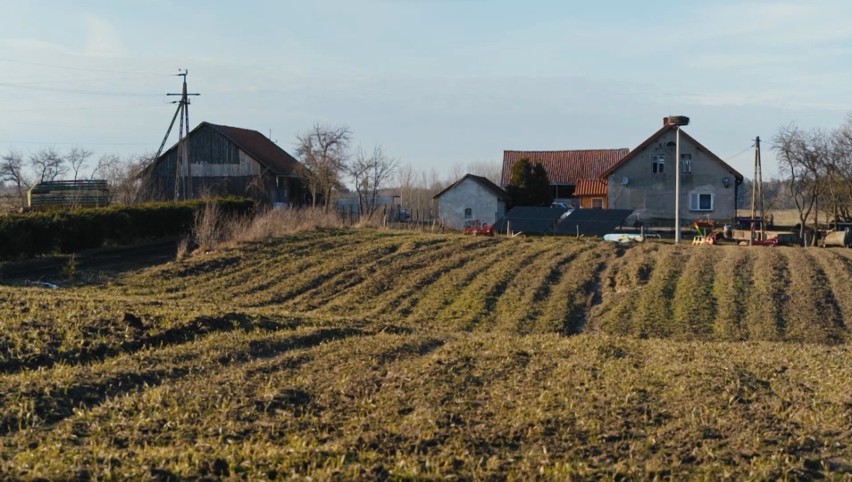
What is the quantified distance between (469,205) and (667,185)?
12.0 meters

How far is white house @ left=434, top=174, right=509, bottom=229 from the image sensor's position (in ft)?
177

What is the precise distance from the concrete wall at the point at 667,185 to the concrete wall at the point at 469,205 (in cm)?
733

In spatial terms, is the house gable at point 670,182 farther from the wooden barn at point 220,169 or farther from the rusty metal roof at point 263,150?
the wooden barn at point 220,169

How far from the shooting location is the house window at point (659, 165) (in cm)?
5319

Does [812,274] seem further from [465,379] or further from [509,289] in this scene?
[465,379]

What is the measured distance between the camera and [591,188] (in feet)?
194

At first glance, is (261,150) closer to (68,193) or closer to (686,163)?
(68,193)

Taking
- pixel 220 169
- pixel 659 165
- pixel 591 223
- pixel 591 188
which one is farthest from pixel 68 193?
pixel 659 165

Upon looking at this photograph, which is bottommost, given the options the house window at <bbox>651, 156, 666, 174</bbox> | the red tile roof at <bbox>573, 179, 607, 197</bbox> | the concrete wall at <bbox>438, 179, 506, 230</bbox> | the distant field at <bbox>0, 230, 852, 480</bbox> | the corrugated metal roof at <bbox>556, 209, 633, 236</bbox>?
the distant field at <bbox>0, 230, 852, 480</bbox>

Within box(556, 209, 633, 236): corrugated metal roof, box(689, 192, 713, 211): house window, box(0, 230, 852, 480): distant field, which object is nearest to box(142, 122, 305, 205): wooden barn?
box(556, 209, 633, 236): corrugated metal roof

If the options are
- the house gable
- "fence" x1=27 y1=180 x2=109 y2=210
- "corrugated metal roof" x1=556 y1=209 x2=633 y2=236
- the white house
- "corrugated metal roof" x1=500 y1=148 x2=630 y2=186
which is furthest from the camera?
"corrugated metal roof" x1=500 y1=148 x2=630 y2=186

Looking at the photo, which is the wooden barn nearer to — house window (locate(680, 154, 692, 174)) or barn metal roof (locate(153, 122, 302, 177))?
barn metal roof (locate(153, 122, 302, 177))

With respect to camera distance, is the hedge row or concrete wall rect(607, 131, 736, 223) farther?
concrete wall rect(607, 131, 736, 223)

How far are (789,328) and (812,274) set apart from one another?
199 inches
